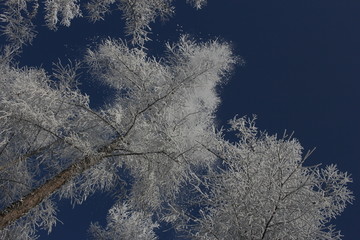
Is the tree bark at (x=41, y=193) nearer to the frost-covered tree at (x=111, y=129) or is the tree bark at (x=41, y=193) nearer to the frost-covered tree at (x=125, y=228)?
the frost-covered tree at (x=111, y=129)

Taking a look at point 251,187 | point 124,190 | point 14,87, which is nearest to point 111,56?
point 14,87

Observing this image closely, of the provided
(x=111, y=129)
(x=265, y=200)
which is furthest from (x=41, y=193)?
(x=265, y=200)

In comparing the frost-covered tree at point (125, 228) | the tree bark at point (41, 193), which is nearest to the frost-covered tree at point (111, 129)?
the tree bark at point (41, 193)

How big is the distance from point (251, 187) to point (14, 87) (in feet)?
15.9

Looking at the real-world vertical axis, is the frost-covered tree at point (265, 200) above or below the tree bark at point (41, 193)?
above

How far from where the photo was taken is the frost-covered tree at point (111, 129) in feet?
24.7

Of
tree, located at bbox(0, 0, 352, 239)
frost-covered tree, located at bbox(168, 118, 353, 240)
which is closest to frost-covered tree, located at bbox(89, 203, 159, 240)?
tree, located at bbox(0, 0, 352, 239)

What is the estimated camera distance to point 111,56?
28.1 ft

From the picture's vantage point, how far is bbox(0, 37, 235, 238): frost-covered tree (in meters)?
7.54

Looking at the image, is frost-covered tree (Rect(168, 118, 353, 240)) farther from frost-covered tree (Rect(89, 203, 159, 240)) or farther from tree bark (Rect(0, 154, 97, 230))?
frost-covered tree (Rect(89, 203, 159, 240))

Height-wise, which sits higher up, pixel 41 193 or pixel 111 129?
pixel 111 129

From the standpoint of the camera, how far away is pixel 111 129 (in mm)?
8367

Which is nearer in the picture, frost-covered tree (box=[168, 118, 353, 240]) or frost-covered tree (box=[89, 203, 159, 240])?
frost-covered tree (box=[168, 118, 353, 240])

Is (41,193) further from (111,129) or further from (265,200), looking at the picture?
(265,200)
